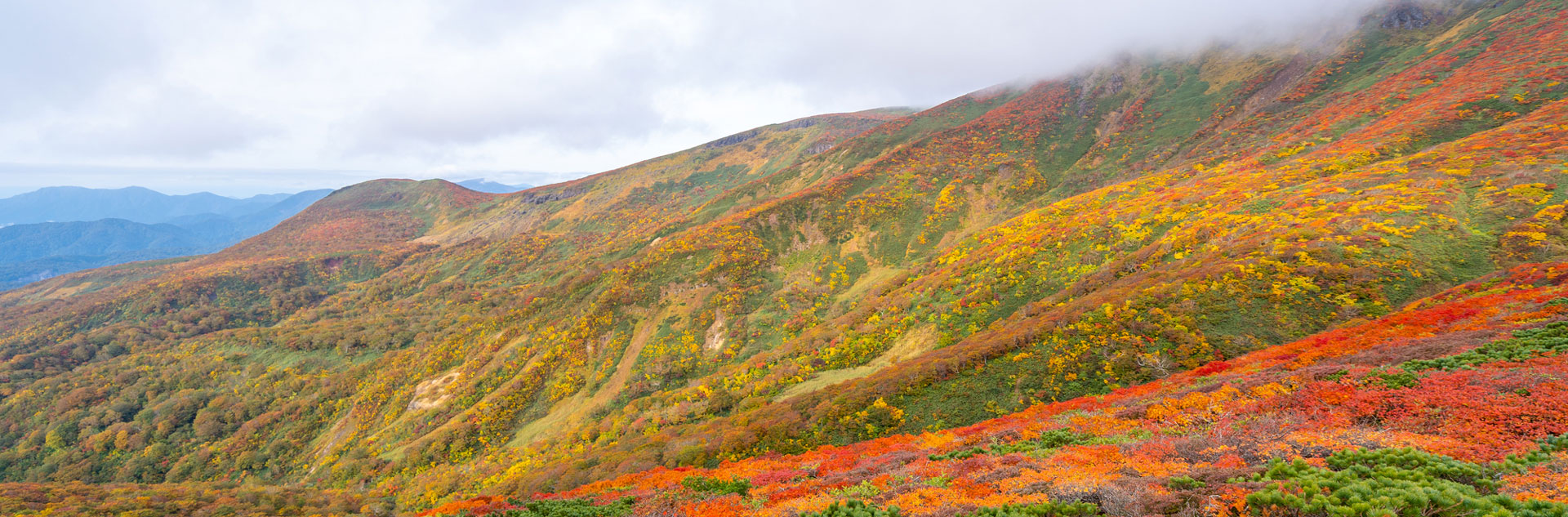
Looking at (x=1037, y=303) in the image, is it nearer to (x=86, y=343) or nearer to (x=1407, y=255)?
(x=1407, y=255)

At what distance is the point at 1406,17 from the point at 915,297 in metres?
133

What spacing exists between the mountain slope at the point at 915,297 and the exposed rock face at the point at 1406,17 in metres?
0.92

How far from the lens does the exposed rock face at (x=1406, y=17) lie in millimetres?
93562

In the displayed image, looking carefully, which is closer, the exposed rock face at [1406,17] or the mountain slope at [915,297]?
the mountain slope at [915,297]

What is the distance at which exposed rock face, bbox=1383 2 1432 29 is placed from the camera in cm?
9356

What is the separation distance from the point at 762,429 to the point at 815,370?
13595 mm

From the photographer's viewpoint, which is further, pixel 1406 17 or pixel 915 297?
pixel 1406 17

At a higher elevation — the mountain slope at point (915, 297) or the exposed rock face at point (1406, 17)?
the exposed rock face at point (1406, 17)

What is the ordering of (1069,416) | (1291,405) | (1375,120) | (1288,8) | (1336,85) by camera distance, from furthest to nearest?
1. (1288,8)
2. (1336,85)
3. (1375,120)
4. (1069,416)
5. (1291,405)

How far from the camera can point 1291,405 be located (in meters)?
17.0

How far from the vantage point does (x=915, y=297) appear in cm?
5184

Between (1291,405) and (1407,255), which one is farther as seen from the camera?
(1407,255)

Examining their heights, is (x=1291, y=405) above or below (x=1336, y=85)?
below

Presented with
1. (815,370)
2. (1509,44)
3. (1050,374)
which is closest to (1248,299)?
(1050,374)
